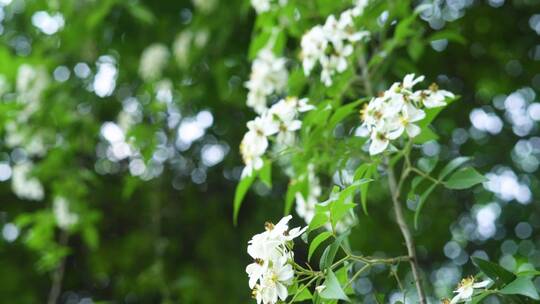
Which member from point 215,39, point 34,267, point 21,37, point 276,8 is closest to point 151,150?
point 215,39

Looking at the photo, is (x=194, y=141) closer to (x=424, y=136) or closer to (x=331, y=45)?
(x=331, y=45)

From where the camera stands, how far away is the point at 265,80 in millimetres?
2076

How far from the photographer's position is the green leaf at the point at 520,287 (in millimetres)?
1015

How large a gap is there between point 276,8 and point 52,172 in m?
1.61

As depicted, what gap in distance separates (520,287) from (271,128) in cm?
71

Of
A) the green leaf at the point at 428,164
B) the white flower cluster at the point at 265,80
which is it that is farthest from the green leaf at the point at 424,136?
the white flower cluster at the point at 265,80

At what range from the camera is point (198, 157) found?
3633 millimetres

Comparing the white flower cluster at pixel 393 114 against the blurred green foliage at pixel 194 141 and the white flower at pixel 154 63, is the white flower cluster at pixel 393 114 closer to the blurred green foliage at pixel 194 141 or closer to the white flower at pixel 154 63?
the blurred green foliage at pixel 194 141

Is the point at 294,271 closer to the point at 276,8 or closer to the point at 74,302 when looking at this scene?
the point at 276,8

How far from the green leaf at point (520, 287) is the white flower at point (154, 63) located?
2.24 metres

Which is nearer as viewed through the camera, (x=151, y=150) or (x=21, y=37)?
(x=151, y=150)

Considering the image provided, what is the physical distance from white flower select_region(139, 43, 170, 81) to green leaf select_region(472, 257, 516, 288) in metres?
2.19

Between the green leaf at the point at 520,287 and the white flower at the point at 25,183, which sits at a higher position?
the white flower at the point at 25,183

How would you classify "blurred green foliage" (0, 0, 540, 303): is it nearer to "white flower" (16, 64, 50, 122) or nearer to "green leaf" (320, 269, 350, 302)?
"white flower" (16, 64, 50, 122)
